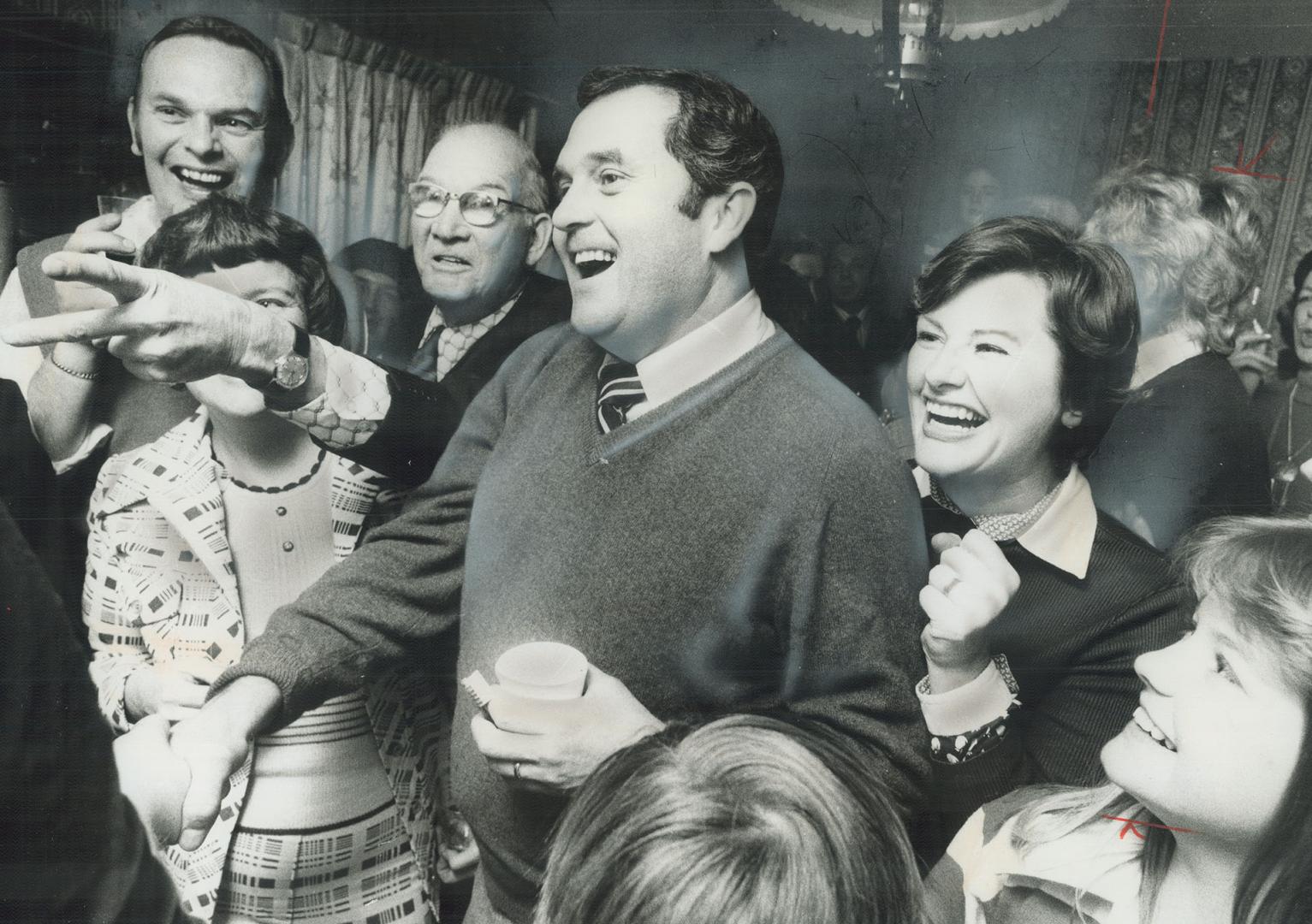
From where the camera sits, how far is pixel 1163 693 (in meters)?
1.30

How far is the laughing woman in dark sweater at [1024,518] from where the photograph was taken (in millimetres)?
1333

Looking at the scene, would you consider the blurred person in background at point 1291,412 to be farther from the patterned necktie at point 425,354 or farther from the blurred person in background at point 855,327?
the patterned necktie at point 425,354

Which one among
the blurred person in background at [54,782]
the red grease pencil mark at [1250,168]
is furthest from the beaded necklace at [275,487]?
the red grease pencil mark at [1250,168]

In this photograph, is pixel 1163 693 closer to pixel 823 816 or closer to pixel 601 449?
pixel 823 816

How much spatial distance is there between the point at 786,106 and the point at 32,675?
4.59 feet

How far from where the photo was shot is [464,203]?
4.59ft

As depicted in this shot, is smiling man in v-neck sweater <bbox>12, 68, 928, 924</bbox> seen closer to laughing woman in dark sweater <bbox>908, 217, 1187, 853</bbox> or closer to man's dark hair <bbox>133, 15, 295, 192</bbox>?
laughing woman in dark sweater <bbox>908, 217, 1187, 853</bbox>

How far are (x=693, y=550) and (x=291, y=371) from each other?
2.07 ft

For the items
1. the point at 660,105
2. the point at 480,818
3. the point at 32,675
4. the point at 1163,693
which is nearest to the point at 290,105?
the point at 660,105

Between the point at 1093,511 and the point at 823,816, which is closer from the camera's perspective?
the point at 823,816

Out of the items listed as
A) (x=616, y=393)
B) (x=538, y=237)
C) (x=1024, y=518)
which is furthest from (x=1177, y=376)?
(x=538, y=237)

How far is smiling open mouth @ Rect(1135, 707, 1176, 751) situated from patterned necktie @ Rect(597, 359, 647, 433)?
0.79 metres

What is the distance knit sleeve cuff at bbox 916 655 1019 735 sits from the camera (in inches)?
53.8

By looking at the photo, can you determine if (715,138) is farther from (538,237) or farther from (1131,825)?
(1131,825)
